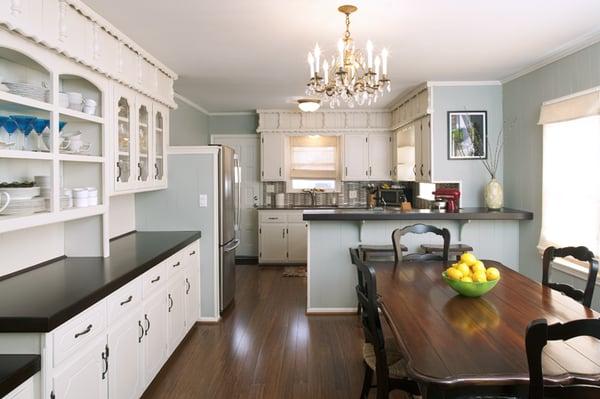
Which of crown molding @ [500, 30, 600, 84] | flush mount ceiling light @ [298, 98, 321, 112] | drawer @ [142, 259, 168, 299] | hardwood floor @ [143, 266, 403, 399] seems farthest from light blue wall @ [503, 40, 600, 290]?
drawer @ [142, 259, 168, 299]

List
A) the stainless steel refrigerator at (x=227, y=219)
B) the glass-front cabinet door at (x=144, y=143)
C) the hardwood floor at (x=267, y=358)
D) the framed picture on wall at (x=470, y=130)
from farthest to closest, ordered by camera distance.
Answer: the framed picture on wall at (x=470, y=130)
the stainless steel refrigerator at (x=227, y=219)
the glass-front cabinet door at (x=144, y=143)
the hardwood floor at (x=267, y=358)

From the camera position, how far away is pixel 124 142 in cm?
329

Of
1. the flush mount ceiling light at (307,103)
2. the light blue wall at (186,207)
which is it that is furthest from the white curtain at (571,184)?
the light blue wall at (186,207)

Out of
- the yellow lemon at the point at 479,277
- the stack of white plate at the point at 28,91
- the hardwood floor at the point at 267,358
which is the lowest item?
the hardwood floor at the point at 267,358

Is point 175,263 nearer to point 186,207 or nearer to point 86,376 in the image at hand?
point 186,207

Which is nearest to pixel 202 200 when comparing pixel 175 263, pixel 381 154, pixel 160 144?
pixel 160 144

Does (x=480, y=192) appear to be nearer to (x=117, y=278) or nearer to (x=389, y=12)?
(x=389, y=12)

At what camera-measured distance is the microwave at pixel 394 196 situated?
6754 mm

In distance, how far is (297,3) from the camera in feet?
8.64

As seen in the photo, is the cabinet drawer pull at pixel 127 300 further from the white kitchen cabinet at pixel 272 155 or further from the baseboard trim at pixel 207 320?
the white kitchen cabinet at pixel 272 155

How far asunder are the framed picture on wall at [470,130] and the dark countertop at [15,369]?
4555mm

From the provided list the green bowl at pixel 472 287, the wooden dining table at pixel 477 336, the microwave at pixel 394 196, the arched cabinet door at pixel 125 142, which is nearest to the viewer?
the wooden dining table at pixel 477 336

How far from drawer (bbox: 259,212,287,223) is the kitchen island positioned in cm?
247

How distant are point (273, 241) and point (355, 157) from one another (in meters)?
2.00
